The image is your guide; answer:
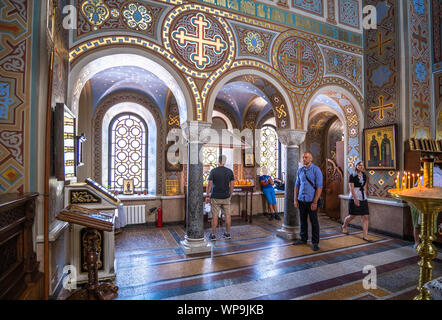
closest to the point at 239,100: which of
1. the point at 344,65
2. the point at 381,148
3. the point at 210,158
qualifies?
the point at 210,158

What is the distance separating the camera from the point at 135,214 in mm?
6762

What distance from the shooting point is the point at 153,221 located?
22.9ft

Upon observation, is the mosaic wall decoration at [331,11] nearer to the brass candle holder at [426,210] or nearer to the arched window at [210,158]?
the arched window at [210,158]

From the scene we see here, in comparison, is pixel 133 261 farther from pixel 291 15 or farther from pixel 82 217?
pixel 291 15

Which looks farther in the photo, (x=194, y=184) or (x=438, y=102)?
(x=438, y=102)

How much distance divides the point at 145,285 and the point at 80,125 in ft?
16.4

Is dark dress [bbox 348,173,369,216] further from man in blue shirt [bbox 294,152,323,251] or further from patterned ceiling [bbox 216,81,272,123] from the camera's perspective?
patterned ceiling [bbox 216,81,272,123]

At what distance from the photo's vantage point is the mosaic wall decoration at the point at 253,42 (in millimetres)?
5156

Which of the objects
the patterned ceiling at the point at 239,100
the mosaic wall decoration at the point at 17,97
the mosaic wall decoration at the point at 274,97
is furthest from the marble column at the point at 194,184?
the patterned ceiling at the point at 239,100

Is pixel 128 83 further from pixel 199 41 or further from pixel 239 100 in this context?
pixel 239 100

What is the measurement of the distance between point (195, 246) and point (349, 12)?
23.5 ft

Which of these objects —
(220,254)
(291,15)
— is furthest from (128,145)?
(291,15)

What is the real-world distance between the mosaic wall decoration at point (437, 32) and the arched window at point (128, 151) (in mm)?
8089

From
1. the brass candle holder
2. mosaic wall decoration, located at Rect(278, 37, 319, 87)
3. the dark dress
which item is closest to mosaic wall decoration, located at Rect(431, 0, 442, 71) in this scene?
mosaic wall decoration, located at Rect(278, 37, 319, 87)
